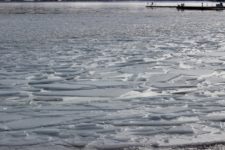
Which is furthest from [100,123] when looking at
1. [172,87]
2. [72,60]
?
[72,60]

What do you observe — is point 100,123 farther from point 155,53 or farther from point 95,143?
point 155,53

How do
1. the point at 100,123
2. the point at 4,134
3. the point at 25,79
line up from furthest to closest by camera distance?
the point at 25,79 → the point at 100,123 → the point at 4,134

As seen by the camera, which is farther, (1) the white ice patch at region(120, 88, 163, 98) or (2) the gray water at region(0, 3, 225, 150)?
(1) the white ice patch at region(120, 88, 163, 98)

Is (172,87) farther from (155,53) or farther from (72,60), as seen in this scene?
(155,53)

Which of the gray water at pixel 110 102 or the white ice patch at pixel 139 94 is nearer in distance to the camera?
the gray water at pixel 110 102

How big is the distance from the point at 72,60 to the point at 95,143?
9707 mm

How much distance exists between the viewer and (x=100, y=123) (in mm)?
8000

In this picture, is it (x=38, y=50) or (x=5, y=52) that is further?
(x=38, y=50)

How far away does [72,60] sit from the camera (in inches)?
645

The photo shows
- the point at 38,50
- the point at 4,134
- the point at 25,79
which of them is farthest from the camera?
the point at 38,50

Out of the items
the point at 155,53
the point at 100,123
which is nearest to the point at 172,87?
the point at 100,123

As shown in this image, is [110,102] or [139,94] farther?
[139,94]

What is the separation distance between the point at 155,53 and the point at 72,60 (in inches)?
152

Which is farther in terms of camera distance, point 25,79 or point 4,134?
point 25,79
